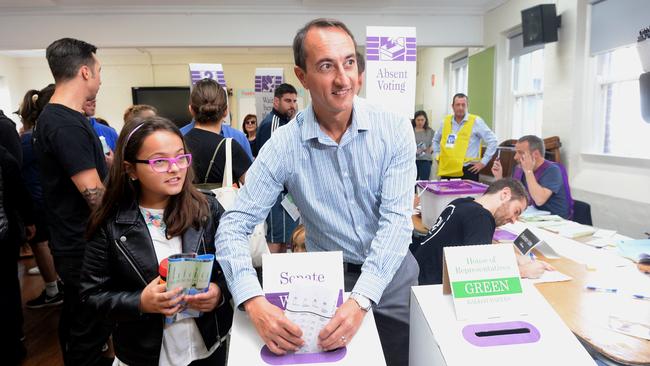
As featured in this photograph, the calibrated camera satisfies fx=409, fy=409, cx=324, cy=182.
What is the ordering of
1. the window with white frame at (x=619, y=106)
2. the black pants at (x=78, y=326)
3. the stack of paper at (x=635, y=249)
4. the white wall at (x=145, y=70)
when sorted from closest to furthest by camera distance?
1. the black pants at (x=78, y=326)
2. the stack of paper at (x=635, y=249)
3. the window with white frame at (x=619, y=106)
4. the white wall at (x=145, y=70)

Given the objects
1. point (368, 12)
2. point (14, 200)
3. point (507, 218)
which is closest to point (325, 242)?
point (507, 218)

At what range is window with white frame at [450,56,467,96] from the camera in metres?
7.17

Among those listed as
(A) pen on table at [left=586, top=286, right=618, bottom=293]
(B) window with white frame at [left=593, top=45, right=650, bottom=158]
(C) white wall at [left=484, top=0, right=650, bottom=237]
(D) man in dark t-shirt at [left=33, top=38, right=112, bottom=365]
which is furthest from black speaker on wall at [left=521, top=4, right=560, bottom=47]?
(D) man in dark t-shirt at [left=33, top=38, right=112, bottom=365]

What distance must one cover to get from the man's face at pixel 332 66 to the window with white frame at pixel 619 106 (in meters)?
3.55

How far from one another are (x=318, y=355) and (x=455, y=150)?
15.0 ft

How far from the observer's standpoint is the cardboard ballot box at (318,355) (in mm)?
834

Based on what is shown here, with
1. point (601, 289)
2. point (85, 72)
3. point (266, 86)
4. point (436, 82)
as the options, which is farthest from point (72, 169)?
point (436, 82)

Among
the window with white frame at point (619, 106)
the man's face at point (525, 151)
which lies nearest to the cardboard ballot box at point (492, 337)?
the man's face at point (525, 151)

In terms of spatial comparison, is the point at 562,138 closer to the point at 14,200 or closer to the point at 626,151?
the point at 626,151

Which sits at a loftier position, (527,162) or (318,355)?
(527,162)

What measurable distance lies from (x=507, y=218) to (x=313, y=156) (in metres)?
1.26

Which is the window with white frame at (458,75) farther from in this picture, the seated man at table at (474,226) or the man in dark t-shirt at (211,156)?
the man in dark t-shirt at (211,156)

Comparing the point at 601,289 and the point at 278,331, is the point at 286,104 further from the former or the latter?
the point at 278,331

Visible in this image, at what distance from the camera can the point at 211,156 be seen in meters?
2.17
